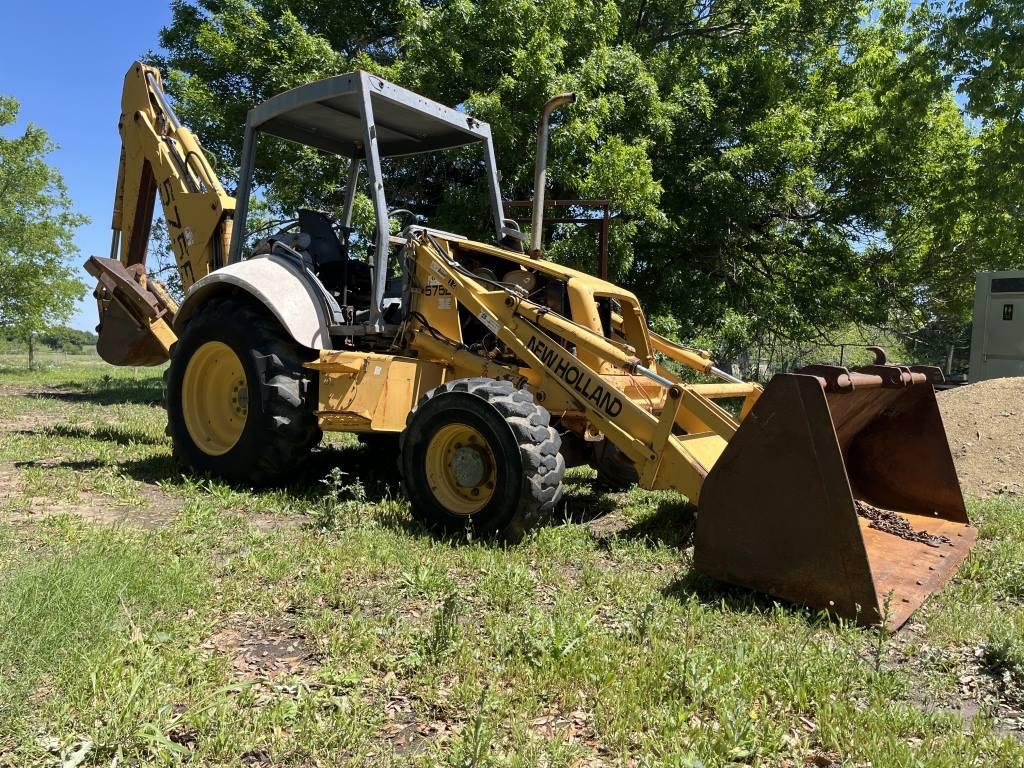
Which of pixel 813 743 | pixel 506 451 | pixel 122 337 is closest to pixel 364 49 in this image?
pixel 122 337

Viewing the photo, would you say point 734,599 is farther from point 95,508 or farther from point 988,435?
point 988,435

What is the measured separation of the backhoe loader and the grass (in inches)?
11.6

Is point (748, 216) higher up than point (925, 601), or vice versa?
point (748, 216)

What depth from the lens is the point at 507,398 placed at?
4535 mm

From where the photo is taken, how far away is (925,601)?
371 centimetres

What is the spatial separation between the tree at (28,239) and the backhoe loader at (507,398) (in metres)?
18.3

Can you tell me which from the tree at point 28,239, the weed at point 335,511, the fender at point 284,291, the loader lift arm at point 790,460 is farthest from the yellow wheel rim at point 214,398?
the tree at point 28,239

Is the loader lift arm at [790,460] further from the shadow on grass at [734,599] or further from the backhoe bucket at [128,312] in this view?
the backhoe bucket at [128,312]

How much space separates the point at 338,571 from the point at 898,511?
367 centimetres

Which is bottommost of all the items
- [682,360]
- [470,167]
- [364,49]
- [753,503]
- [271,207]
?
[753,503]

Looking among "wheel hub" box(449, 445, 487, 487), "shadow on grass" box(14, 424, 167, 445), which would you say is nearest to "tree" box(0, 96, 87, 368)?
"shadow on grass" box(14, 424, 167, 445)

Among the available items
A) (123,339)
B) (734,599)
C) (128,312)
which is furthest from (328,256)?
(734,599)

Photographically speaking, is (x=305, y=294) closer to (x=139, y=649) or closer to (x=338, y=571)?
(x=338, y=571)

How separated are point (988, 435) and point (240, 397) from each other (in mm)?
7380
